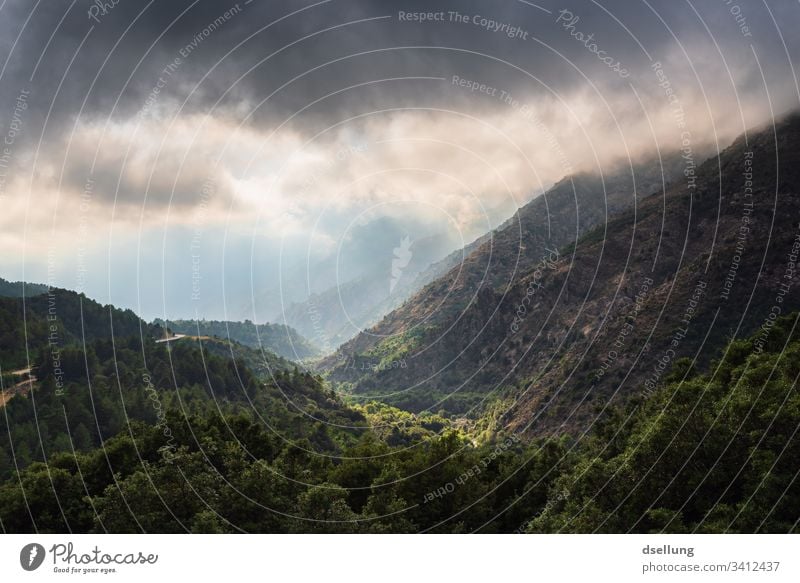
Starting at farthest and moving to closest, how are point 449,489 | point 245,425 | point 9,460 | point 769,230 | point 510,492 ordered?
point 769,230
point 9,460
point 245,425
point 510,492
point 449,489

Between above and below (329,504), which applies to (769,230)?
above

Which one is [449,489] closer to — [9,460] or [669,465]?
[669,465]

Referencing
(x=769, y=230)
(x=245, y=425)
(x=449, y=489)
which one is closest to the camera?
(x=449, y=489)

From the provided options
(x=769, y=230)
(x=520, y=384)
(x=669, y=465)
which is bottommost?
(x=520, y=384)

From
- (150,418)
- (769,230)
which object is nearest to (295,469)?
(150,418)
